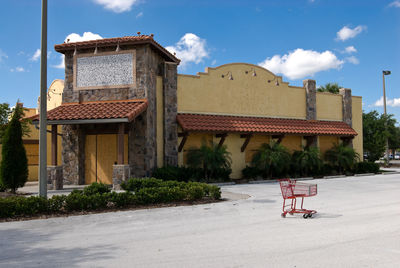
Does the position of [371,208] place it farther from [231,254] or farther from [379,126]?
[379,126]

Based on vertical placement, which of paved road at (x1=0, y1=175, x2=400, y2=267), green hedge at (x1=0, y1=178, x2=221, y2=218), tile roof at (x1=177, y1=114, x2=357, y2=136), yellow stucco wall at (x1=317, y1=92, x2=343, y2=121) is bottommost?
paved road at (x1=0, y1=175, x2=400, y2=267)

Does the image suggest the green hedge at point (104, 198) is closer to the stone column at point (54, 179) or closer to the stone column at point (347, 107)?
the stone column at point (54, 179)

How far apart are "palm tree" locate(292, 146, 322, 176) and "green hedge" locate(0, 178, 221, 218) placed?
10821 mm

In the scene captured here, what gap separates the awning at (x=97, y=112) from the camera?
15.7 meters

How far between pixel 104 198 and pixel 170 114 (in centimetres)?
907

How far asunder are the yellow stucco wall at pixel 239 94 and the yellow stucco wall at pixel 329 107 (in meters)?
1.63

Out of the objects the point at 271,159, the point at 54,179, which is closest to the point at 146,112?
the point at 54,179

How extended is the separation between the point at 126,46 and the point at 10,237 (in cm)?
1237

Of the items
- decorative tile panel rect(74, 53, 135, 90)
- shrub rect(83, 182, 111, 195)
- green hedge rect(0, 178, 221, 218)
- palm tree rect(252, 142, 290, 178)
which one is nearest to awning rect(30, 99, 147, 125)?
decorative tile panel rect(74, 53, 135, 90)

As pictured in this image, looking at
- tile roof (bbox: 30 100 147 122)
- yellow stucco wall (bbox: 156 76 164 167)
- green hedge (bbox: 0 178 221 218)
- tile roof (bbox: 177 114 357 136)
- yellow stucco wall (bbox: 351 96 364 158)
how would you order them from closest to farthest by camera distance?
green hedge (bbox: 0 178 221 218), tile roof (bbox: 30 100 147 122), yellow stucco wall (bbox: 156 76 164 167), tile roof (bbox: 177 114 357 136), yellow stucco wall (bbox: 351 96 364 158)

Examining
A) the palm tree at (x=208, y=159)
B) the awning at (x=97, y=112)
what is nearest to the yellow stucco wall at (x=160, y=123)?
the palm tree at (x=208, y=159)

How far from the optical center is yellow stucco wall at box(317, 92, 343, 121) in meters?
25.9

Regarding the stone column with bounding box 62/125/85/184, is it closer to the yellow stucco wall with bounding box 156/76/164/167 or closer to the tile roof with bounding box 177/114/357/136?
the yellow stucco wall with bounding box 156/76/164/167

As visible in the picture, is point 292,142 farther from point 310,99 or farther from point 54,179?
point 54,179
